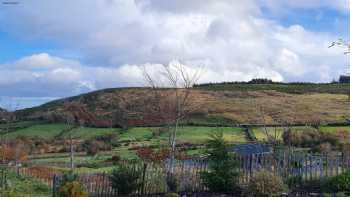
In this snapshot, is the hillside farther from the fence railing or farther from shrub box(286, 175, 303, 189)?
shrub box(286, 175, 303, 189)

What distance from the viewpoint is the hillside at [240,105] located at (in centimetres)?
7812

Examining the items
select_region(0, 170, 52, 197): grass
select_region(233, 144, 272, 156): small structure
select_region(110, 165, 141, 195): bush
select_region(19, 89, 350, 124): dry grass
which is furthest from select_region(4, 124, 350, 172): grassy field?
select_region(110, 165, 141, 195): bush

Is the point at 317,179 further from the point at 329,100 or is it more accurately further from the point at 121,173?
the point at 329,100

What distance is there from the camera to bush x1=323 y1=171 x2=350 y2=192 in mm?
17448

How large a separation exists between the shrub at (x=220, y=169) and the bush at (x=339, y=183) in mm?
2932

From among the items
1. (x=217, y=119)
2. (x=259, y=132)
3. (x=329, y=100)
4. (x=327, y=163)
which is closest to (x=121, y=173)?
(x=327, y=163)

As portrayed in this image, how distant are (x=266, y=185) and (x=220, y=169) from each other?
6.72ft

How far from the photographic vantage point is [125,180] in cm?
2100

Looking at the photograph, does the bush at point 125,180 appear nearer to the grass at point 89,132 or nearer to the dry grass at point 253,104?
the grass at point 89,132

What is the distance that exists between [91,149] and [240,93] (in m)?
53.1

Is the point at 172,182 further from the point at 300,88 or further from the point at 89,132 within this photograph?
the point at 300,88

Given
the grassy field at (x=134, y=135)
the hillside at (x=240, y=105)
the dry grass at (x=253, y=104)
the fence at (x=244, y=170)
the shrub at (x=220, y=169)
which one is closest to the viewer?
the shrub at (x=220, y=169)

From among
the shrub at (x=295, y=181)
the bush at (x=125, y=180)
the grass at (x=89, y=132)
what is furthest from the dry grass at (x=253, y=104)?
the shrub at (x=295, y=181)

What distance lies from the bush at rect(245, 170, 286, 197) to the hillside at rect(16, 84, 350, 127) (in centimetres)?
4942
